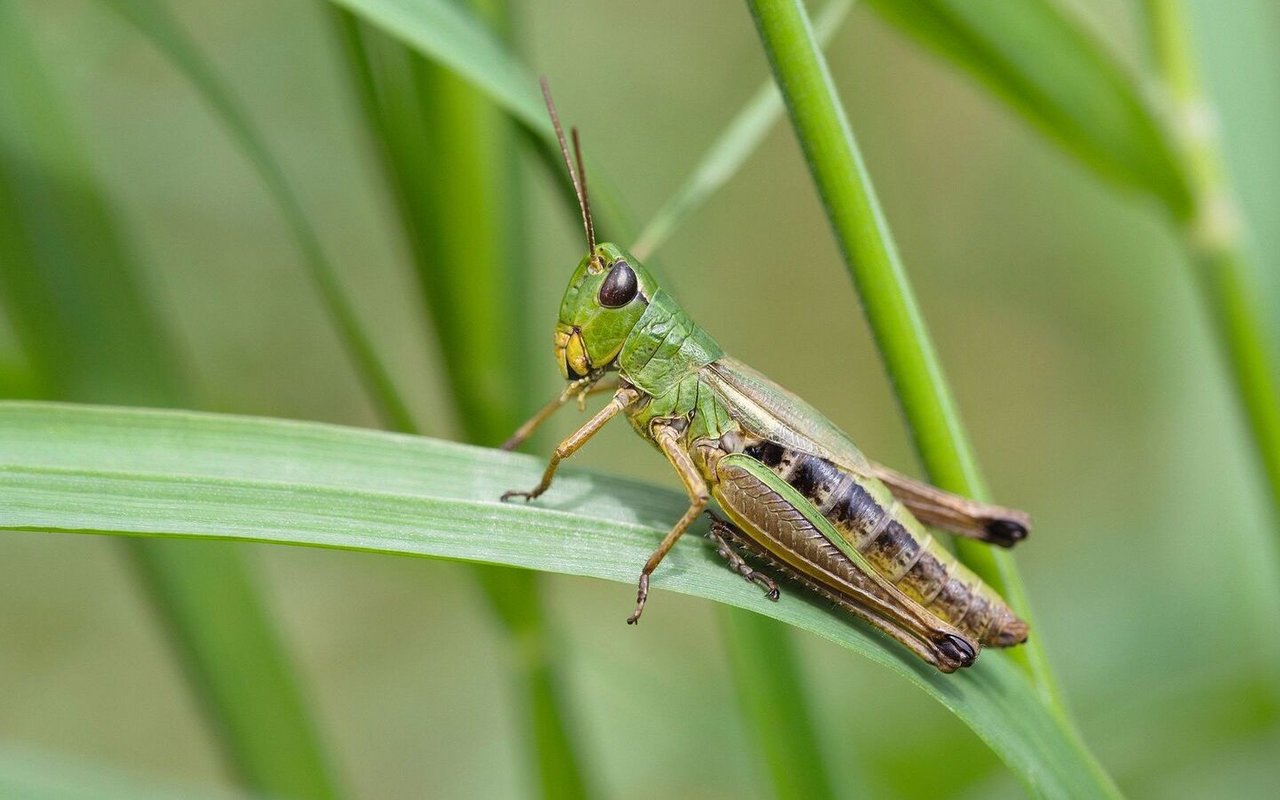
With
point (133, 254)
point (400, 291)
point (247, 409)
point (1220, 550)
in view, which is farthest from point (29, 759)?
point (400, 291)

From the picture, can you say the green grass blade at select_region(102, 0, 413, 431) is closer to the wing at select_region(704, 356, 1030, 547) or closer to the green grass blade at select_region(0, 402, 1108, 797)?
the green grass blade at select_region(0, 402, 1108, 797)

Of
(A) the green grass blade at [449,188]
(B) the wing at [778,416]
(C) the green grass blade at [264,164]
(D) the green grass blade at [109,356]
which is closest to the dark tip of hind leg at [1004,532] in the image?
(B) the wing at [778,416]

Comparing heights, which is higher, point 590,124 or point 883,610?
point 883,610

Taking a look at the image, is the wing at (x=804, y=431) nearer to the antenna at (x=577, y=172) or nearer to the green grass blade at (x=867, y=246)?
the green grass blade at (x=867, y=246)

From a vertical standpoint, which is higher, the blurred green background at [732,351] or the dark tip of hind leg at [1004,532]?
the dark tip of hind leg at [1004,532]

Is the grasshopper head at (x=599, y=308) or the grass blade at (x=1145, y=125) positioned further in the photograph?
the grasshopper head at (x=599, y=308)

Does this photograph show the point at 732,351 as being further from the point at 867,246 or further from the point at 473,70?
the point at 867,246

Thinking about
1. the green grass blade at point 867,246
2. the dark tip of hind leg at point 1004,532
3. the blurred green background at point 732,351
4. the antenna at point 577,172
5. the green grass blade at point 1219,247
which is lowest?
the blurred green background at point 732,351

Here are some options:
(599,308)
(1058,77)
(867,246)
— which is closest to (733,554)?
(599,308)

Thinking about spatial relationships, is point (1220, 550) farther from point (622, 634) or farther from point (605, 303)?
point (605, 303)

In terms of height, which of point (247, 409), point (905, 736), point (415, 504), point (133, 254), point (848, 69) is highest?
point (848, 69)
